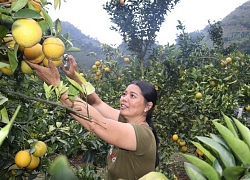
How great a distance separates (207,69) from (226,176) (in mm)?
3714

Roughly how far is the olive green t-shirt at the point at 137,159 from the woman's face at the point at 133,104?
0.21m

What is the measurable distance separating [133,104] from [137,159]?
1.16 feet

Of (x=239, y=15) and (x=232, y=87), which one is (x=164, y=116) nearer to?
(x=232, y=87)

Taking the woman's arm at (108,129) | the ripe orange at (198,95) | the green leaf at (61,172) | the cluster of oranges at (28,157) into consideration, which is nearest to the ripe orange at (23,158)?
the cluster of oranges at (28,157)

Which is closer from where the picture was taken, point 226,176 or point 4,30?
point 226,176

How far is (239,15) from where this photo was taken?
101ft

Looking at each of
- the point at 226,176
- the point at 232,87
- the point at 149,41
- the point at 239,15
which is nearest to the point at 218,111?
the point at 232,87

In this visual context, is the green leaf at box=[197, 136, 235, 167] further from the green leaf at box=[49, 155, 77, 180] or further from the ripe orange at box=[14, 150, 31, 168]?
the ripe orange at box=[14, 150, 31, 168]

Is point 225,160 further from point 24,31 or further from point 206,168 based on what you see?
point 24,31

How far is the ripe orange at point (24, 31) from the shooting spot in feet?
2.30

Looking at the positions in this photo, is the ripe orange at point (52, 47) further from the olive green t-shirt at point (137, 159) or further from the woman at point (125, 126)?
the olive green t-shirt at point (137, 159)

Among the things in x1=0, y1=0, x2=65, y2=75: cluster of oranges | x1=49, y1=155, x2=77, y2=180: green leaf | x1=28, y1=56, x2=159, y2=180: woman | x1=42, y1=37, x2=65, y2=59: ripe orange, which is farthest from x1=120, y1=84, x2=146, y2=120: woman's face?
x1=49, y1=155, x2=77, y2=180: green leaf

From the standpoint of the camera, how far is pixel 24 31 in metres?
0.70

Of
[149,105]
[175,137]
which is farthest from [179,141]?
[149,105]
